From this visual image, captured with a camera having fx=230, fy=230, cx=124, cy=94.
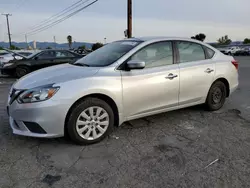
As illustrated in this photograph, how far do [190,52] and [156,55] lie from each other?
815 millimetres

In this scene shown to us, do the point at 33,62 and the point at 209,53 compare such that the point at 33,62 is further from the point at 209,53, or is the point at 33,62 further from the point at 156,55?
the point at 209,53

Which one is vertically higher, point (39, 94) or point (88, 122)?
point (39, 94)

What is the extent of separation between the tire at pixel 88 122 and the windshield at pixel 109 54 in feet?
2.24

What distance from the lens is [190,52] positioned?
4273mm

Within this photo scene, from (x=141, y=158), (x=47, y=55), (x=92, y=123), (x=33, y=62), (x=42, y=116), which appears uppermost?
(x=47, y=55)

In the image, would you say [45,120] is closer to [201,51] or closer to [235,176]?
[235,176]

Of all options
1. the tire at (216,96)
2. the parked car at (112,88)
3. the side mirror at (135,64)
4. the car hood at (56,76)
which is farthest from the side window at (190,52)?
the car hood at (56,76)

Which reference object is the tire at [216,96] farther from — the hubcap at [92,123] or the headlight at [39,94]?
the headlight at [39,94]

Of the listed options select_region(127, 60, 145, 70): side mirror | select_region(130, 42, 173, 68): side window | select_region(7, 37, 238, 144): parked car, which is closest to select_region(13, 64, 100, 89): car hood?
select_region(7, 37, 238, 144): parked car

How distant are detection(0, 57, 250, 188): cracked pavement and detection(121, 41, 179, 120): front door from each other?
420 mm

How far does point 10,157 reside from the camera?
296 cm

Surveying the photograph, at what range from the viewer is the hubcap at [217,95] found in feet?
15.3

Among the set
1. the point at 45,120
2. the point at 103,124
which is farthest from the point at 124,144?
the point at 45,120

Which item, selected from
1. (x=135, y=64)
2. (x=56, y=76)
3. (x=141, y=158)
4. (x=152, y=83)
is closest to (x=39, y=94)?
(x=56, y=76)
